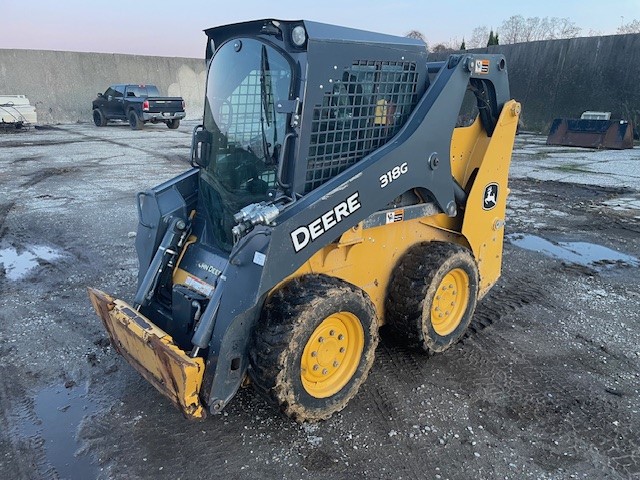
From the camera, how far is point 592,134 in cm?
1602

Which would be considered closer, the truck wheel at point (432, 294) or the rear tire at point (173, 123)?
the truck wheel at point (432, 294)

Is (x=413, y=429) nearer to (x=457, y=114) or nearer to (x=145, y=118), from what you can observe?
(x=457, y=114)

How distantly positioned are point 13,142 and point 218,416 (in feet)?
56.7

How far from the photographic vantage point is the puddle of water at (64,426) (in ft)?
8.98

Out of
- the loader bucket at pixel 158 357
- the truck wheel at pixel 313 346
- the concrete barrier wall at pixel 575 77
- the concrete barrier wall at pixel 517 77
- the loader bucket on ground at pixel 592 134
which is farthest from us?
the concrete barrier wall at pixel 517 77

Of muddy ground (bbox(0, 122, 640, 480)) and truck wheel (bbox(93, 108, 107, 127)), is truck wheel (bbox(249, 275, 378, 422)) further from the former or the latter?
truck wheel (bbox(93, 108, 107, 127))

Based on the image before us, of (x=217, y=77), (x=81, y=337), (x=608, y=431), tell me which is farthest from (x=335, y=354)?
(x=81, y=337)

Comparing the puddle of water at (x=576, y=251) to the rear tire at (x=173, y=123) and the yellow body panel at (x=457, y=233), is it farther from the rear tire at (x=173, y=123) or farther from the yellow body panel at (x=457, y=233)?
the rear tire at (x=173, y=123)

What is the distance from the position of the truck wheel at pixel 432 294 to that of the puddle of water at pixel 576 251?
2767 mm

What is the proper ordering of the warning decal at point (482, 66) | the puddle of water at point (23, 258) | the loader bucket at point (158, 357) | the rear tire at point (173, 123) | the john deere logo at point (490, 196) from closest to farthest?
the loader bucket at point (158, 357), the warning decal at point (482, 66), the john deere logo at point (490, 196), the puddle of water at point (23, 258), the rear tire at point (173, 123)

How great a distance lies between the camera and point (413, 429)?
3039 millimetres

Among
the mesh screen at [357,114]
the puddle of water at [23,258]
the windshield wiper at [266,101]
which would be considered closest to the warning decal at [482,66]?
the mesh screen at [357,114]

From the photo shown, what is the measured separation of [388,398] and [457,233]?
1392mm

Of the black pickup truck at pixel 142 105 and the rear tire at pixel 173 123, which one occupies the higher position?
the black pickup truck at pixel 142 105
